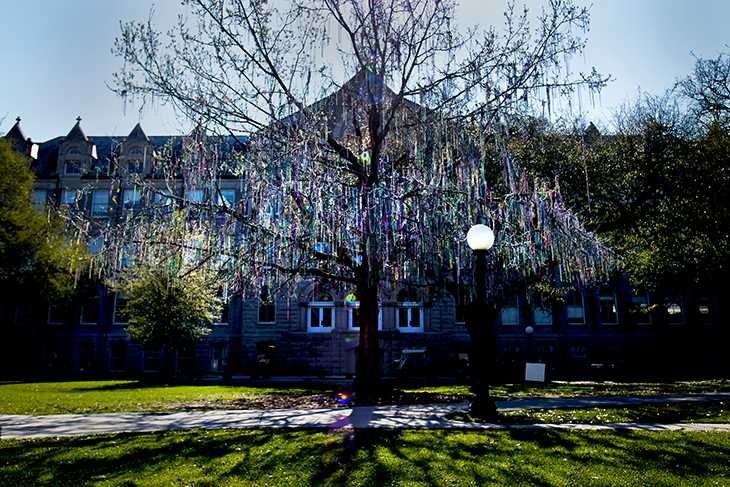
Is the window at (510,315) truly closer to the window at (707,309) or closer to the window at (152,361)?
the window at (707,309)

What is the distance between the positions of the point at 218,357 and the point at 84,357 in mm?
9546

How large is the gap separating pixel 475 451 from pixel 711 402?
28.7 ft

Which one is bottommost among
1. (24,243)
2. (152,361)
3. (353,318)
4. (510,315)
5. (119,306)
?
(152,361)

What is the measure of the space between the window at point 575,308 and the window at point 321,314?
55.8 ft

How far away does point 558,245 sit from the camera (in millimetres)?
15227

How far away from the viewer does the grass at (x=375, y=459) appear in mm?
5730

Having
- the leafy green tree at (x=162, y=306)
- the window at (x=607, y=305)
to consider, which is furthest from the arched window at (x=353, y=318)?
the window at (x=607, y=305)

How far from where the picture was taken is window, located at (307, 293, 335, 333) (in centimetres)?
3381

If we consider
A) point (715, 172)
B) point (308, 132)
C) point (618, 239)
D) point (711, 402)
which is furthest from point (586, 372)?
point (308, 132)

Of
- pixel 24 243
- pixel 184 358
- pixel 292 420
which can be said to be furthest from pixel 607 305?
pixel 24 243

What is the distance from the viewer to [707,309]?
3516cm

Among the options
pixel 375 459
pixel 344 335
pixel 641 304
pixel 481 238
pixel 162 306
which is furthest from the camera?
pixel 641 304

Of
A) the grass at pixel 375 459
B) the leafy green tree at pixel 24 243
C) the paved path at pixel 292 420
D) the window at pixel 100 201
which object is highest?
the window at pixel 100 201

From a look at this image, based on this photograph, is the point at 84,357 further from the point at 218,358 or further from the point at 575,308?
the point at 575,308
